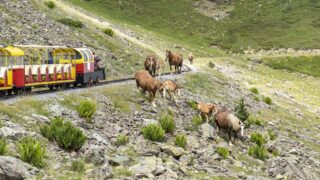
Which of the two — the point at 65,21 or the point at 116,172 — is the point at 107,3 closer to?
Answer: the point at 65,21

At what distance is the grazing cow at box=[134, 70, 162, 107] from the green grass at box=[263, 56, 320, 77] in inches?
2125

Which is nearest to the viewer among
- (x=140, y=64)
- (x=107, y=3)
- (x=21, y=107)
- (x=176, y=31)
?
(x=21, y=107)

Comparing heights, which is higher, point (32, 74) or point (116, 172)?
point (32, 74)

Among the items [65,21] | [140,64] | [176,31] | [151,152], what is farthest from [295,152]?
[176,31]

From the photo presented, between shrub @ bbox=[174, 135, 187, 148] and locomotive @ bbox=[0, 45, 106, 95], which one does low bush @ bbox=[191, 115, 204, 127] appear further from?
locomotive @ bbox=[0, 45, 106, 95]

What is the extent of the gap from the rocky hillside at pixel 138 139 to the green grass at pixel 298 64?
3885 cm

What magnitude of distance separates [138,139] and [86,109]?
9.37ft

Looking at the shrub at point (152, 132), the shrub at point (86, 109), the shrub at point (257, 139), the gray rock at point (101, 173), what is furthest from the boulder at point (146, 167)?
the shrub at point (257, 139)

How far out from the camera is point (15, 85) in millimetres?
24984

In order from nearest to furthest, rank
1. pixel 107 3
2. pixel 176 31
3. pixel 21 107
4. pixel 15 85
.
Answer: pixel 21 107, pixel 15 85, pixel 176 31, pixel 107 3

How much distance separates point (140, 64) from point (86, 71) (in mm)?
16819

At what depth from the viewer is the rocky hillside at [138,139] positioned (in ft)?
54.6

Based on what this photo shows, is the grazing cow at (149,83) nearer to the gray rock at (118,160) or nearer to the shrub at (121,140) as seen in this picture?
the shrub at (121,140)

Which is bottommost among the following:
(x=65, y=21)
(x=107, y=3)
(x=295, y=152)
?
(x=295, y=152)
